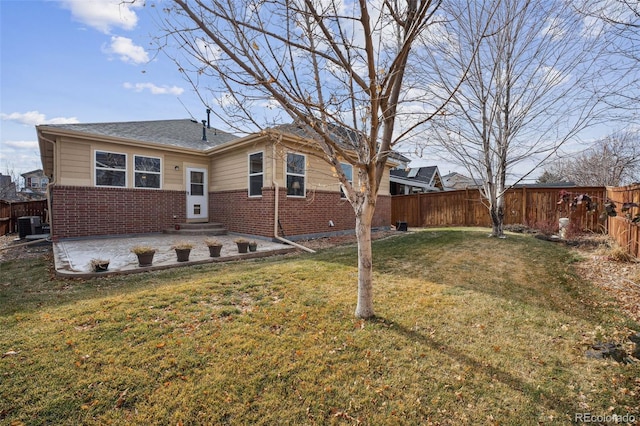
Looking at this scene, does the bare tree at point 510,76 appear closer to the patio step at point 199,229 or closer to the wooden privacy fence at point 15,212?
the patio step at point 199,229

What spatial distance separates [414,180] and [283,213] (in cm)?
1633

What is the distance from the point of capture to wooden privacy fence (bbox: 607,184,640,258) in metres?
5.96

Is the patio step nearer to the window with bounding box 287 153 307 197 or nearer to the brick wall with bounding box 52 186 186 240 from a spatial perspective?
the brick wall with bounding box 52 186 186 240

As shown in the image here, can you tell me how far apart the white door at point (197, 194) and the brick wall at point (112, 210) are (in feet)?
0.94

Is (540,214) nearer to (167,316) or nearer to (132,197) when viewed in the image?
(167,316)

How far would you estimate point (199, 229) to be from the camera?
1098 centimetres

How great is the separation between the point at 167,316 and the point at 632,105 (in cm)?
743

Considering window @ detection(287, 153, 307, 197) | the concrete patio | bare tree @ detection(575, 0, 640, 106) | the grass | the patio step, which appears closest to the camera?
the grass

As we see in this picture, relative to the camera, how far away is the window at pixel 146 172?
34.3ft

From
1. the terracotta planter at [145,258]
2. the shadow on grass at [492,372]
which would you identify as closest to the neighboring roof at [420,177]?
the terracotta planter at [145,258]

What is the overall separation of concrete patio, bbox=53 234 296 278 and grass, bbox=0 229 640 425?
735 mm

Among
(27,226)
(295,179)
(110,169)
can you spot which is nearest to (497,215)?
(295,179)

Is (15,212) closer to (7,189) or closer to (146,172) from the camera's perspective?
(146,172)

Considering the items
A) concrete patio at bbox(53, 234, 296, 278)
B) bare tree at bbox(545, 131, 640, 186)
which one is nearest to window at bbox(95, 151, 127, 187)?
concrete patio at bbox(53, 234, 296, 278)
